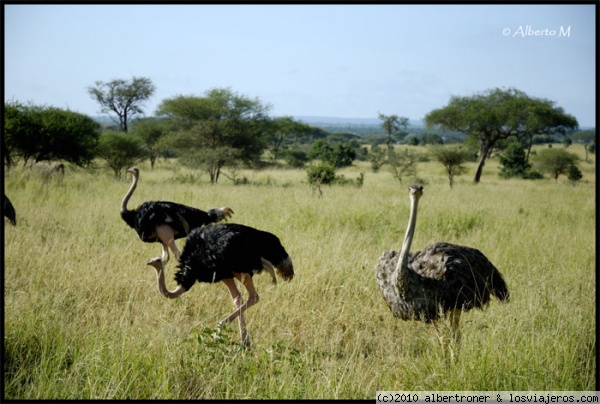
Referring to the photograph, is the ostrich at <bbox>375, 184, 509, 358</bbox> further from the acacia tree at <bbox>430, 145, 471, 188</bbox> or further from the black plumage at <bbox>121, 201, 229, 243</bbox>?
the acacia tree at <bbox>430, 145, 471, 188</bbox>

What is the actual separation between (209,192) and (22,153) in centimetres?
549

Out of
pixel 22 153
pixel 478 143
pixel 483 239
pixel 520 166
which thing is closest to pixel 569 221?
pixel 483 239

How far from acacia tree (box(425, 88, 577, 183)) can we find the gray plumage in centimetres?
2002

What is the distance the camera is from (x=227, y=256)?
3.47 metres

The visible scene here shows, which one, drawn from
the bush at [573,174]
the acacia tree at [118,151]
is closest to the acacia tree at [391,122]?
the bush at [573,174]

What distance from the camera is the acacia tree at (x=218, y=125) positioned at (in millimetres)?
19473

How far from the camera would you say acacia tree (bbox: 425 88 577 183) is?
2378 centimetres

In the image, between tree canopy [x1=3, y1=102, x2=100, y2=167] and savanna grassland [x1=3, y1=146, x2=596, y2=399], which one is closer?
savanna grassland [x1=3, y1=146, x2=596, y2=399]

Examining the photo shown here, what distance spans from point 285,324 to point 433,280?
108cm

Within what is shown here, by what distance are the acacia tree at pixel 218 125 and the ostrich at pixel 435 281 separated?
47.9 ft

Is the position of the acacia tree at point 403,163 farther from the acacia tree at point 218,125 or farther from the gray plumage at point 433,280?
the gray plumage at point 433,280

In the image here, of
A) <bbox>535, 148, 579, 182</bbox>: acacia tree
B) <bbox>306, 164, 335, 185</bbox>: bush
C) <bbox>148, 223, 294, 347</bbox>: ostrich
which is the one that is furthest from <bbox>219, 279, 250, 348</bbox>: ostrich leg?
<bbox>535, 148, 579, 182</bbox>: acacia tree

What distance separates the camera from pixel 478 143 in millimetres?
28203

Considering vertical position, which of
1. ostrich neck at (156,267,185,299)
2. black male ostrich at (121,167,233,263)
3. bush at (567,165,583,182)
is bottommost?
ostrich neck at (156,267,185,299)
